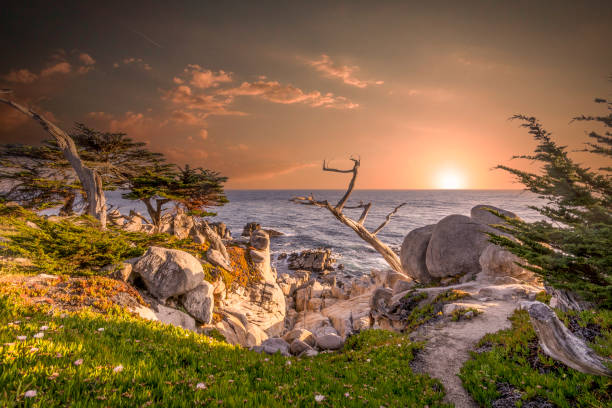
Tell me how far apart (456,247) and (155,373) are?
16.8 m

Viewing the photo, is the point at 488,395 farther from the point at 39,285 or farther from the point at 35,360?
the point at 39,285

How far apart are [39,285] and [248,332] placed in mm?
8870

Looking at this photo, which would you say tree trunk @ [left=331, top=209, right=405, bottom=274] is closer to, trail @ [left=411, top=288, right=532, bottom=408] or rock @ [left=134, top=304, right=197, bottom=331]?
trail @ [left=411, top=288, right=532, bottom=408]

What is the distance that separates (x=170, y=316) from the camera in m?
9.47

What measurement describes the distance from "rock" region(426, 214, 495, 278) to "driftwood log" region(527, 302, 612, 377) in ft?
39.7

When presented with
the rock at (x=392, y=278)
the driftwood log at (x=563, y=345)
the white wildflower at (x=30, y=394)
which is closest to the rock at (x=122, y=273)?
the white wildflower at (x=30, y=394)

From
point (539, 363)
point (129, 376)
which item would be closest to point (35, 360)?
point (129, 376)

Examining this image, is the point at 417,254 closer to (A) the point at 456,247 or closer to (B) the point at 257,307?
(A) the point at 456,247

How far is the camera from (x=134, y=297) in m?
8.69

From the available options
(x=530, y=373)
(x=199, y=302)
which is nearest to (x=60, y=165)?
(x=199, y=302)

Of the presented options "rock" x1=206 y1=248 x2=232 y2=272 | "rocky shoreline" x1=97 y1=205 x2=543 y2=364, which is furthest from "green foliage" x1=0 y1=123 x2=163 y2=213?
"rock" x1=206 y1=248 x2=232 y2=272

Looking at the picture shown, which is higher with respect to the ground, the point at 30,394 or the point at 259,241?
the point at 30,394

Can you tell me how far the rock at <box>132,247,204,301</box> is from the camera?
9.72 m

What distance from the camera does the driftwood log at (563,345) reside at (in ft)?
13.8
